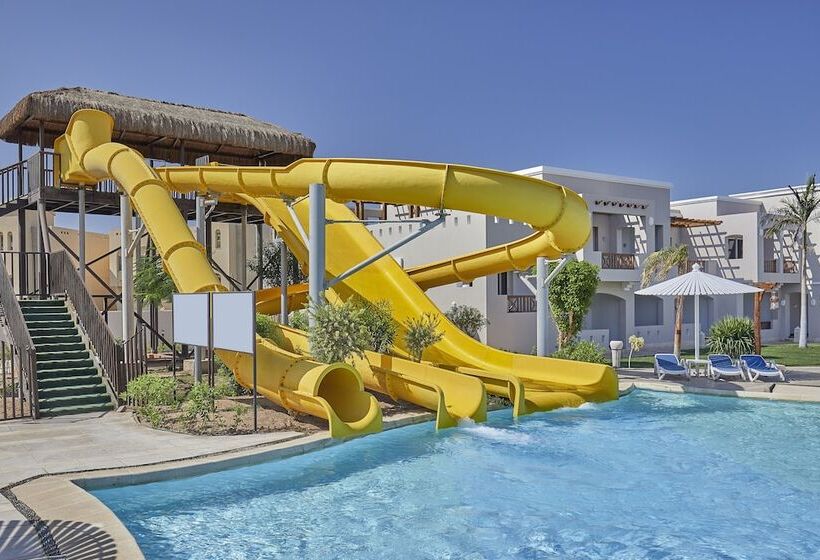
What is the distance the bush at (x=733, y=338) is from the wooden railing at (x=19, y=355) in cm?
1855

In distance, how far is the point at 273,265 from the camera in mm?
24531

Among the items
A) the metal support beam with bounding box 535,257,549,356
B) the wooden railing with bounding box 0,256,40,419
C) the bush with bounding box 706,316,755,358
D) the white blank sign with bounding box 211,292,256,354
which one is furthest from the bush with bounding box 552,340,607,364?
the wooden railing with bounding box 0,256,40,419

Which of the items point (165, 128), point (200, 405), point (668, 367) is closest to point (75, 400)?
point (200, 405)

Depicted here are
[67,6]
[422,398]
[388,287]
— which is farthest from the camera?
[388,287]

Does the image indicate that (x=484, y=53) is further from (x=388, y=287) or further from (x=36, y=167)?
(x=36, y=167)

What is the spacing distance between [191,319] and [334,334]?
2652 millimetres

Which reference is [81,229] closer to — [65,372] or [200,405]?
[65,372]

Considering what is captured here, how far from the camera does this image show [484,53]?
20.2 m

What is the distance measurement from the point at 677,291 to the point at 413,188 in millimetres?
10413

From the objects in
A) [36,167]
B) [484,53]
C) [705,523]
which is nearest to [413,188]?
[705,523]

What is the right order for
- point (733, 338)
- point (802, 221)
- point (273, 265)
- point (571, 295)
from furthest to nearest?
point (802, 221) < point (273, 265) < point (733, 338) < point (571, 295)

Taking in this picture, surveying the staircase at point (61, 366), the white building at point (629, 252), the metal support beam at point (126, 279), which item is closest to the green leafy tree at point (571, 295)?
the white building at point (629, 252)

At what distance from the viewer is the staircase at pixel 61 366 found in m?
13.2

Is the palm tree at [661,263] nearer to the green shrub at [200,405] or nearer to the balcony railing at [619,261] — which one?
the balcony railing at [619,261]
